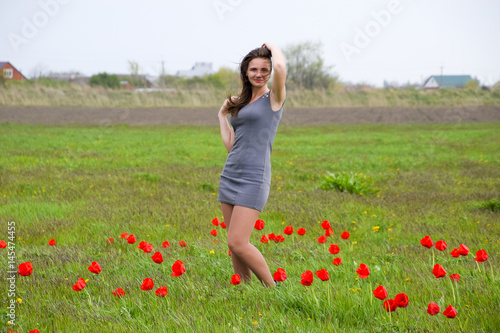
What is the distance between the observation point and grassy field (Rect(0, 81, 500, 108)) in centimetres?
3606

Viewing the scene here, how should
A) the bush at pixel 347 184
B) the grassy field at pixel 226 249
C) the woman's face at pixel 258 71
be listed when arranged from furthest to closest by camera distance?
the bush at pixel 347 184
the woman's face at pixel 258 71
the grassy field at pixel 226 249

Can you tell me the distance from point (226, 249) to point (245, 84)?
1.72 m

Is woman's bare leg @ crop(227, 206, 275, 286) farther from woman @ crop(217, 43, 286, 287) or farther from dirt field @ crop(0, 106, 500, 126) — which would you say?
dirt field @ crop(0, 106, 500, 126)

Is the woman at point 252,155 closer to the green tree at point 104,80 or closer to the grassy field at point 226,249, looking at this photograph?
the grassy field at point 226,249

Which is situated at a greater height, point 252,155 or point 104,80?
point 104,80

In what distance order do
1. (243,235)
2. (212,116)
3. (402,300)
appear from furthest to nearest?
(212,116) → (243,235) → (402,300)

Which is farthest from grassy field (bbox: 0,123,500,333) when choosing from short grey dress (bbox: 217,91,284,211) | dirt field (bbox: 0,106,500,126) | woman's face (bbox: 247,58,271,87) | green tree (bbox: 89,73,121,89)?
green tree (bbox: 89,73,121,89)

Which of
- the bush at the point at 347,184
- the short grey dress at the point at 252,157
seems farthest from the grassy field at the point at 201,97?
the short grey dress at the point at 252,157

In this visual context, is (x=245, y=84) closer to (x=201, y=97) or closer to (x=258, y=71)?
(x=258, y=71)

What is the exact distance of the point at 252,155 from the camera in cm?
335

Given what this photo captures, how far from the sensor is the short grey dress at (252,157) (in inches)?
131

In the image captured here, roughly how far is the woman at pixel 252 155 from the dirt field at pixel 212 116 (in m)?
25.2

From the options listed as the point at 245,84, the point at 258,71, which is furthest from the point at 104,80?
the point at 258,71

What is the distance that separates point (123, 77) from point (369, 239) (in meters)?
68.4
